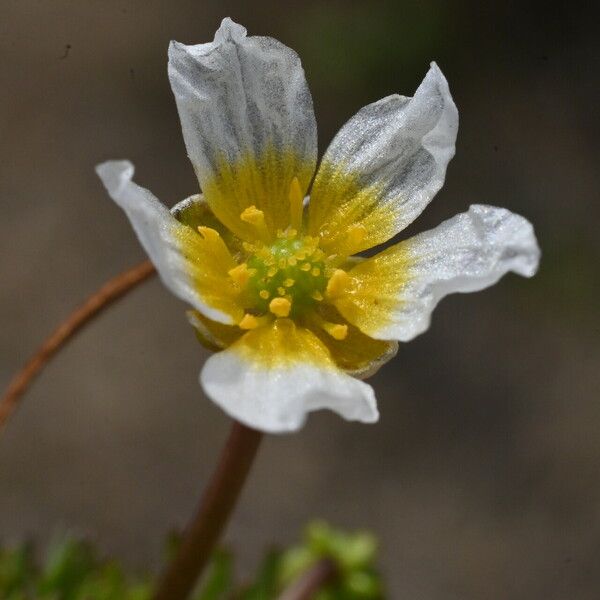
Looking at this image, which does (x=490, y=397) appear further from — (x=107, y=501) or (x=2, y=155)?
(x=2, y=155)

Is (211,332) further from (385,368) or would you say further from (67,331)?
(385,368)

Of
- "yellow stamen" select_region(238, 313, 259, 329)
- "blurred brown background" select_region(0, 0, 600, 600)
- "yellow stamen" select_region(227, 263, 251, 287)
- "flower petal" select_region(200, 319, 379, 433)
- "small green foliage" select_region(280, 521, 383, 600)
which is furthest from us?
"blurred brown background" select_region(0, 0, 600, 600)

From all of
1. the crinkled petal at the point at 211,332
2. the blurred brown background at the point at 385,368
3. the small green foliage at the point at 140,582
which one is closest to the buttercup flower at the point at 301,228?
the crinkled petal at the point at 211,332

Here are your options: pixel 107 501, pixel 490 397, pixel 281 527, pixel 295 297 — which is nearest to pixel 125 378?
pixel 107 501

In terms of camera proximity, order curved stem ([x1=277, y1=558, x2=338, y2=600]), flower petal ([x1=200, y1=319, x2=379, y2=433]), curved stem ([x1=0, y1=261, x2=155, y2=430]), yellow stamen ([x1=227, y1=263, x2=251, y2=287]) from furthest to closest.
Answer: curved stem ([x1=277, y1=558, x2=338, y2=600]) < curved stem ([x1=0, y1=261, x2=155, y2=430]) < yellow stamen ([x1=227, y1=263, x2=251, y2=287]) < flower petal ([x1=200, y1=319, x2=379, y2=433])

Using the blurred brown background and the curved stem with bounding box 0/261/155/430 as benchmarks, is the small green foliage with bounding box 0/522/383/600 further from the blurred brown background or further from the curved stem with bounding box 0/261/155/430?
the blurred brown background

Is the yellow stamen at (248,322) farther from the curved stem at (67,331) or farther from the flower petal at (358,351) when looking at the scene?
the curved stem at (67,331)

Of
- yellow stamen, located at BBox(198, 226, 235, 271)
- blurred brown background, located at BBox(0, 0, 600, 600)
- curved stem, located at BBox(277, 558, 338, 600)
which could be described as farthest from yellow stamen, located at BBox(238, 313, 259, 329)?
blurred brown background, located at BBox(0, 0, 600, 600)
